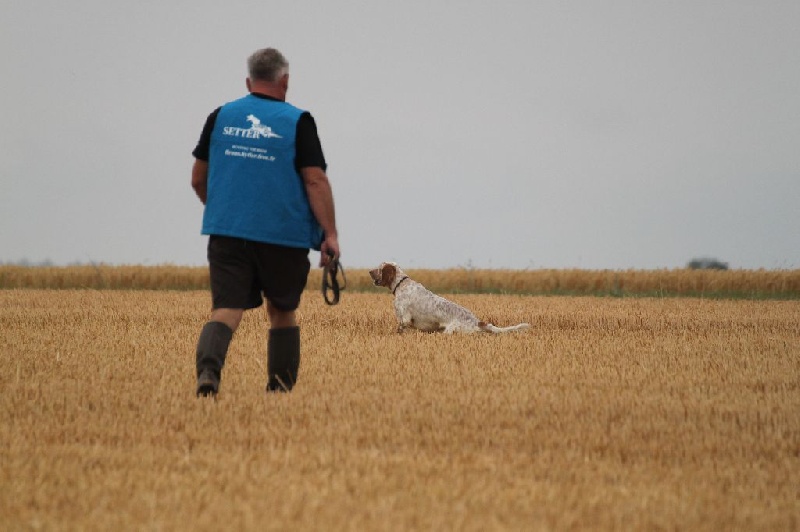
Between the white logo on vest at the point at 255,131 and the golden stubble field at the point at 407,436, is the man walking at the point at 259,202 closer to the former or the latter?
the white logo on vest at the point at 255,131

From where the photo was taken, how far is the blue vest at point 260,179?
7.09 metres

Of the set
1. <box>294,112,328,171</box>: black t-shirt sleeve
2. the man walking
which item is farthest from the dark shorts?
<box>294,112,328,171</box>: black t-shirt sleeve

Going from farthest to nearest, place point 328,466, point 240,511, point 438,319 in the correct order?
1. point 438,319
2. point 328,466
3. point 240,511

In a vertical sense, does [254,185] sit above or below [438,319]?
above

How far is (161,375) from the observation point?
867cm

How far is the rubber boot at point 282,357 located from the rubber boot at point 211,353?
1.34 feet

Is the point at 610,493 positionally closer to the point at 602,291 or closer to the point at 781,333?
the point at 781,333

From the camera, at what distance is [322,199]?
713 centimetres

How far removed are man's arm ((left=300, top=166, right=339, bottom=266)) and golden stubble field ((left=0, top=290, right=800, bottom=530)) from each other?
113cm

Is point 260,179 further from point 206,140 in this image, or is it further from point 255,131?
point 206,140

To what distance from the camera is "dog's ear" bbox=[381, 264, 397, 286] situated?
1265cm

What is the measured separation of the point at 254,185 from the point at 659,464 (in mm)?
3277

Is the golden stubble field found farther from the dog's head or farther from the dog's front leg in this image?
the dog's head

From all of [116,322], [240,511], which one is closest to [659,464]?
[240,511]
